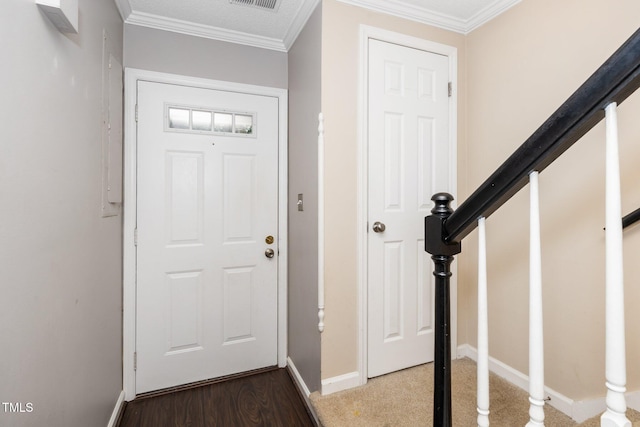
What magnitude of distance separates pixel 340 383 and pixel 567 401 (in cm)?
115

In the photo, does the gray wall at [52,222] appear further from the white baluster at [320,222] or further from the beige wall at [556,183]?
the beige wall at [556,183]

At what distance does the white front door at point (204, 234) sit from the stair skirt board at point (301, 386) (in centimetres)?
16

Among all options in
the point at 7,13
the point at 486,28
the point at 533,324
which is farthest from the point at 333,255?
the point at 486,28

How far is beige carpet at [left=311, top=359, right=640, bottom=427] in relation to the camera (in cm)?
153

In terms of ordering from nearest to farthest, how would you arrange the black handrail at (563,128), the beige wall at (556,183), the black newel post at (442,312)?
the black handrail at (563,128)
the black newel post at (442,312)
the beige wall at (556,183)

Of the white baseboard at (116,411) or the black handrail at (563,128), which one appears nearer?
the black handrail at (563,128)

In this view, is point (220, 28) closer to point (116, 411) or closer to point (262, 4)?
point (262, 4)

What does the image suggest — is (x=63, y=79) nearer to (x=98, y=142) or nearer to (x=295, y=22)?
(x=98, y=142)

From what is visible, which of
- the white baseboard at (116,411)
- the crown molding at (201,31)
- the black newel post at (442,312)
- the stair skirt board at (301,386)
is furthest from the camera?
the crown molding at (201,31)

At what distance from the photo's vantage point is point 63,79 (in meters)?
1.10

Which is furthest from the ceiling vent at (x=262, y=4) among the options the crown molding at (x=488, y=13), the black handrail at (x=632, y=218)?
the black handrail at (x=632, y=218)

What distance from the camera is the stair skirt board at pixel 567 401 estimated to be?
1.30 metres

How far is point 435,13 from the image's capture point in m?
1.94

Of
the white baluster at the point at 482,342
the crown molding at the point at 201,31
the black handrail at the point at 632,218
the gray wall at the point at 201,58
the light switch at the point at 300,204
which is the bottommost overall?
the white baluster at the point at 482,342
